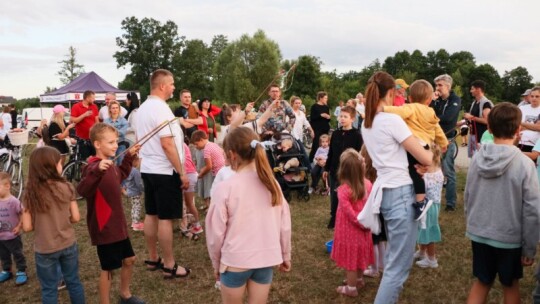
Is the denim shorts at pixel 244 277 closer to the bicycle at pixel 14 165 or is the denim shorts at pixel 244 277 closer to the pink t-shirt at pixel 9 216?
the pink t-shirt at pixel 9 216

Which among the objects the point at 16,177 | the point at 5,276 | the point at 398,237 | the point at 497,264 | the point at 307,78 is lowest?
the point at 5,276

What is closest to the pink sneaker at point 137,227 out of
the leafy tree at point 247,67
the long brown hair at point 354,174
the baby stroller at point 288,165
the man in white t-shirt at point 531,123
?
the baby stroller at point 288,165

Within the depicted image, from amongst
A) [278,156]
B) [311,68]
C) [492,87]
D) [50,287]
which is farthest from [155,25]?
[50,287]

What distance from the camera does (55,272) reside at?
10.8 ft

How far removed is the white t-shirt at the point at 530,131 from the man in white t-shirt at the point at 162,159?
470cm

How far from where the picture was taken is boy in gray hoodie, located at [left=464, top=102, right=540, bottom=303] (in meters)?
2.72

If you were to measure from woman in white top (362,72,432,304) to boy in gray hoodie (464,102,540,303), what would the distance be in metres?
0.48

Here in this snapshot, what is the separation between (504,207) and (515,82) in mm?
44977

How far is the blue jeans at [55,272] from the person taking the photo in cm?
324

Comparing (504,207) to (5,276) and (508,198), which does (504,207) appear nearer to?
(508,198)

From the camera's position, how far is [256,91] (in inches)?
1720

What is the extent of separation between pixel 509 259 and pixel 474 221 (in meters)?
0.33

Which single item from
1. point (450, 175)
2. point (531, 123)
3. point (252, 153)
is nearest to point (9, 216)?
point (252, 153)

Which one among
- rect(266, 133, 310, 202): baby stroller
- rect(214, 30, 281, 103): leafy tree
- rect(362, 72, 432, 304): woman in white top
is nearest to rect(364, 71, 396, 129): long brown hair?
rect(362, 72, 432, 304): woman in white top
